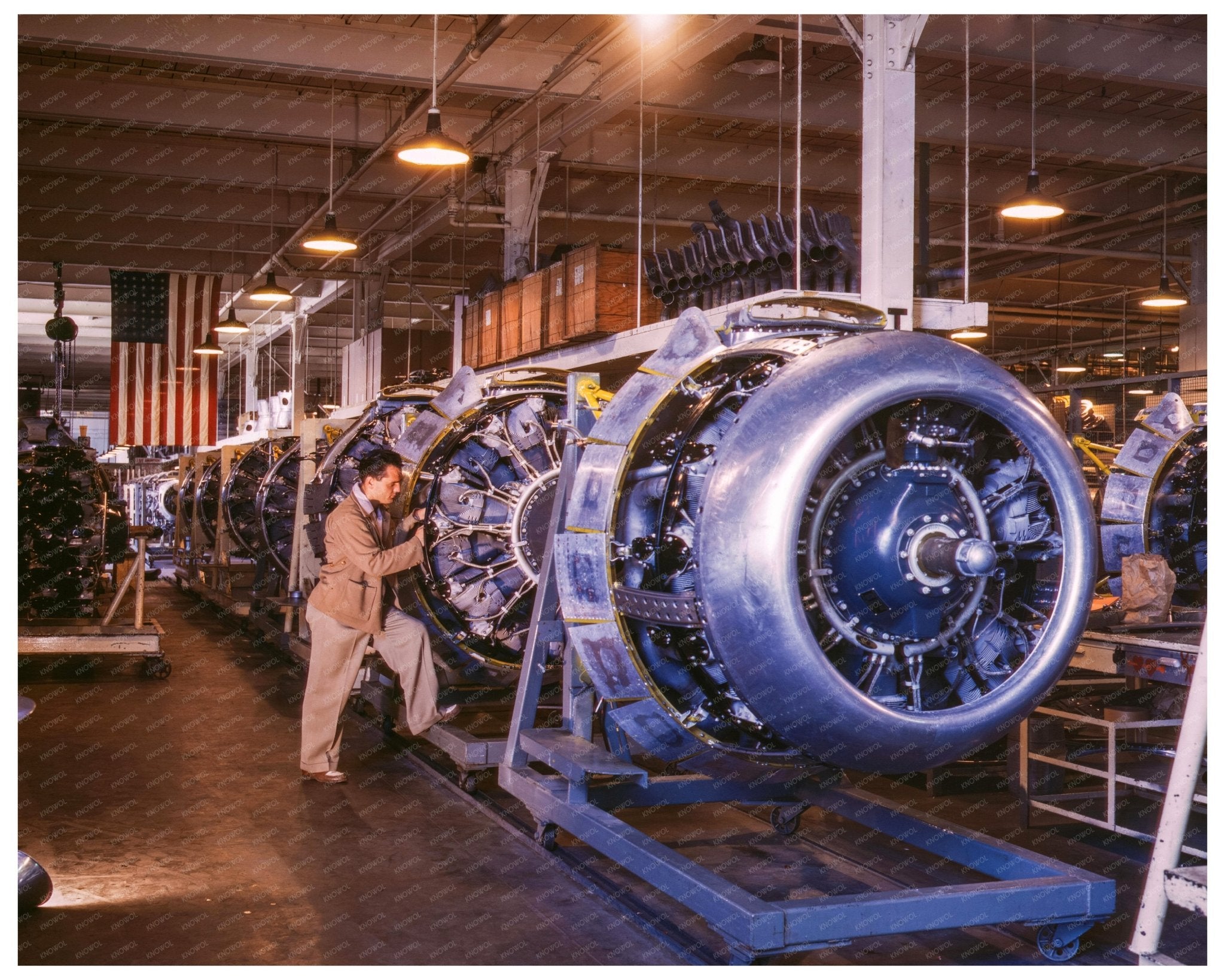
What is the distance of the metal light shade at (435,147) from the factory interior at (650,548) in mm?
45

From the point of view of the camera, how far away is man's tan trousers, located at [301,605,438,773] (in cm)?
588

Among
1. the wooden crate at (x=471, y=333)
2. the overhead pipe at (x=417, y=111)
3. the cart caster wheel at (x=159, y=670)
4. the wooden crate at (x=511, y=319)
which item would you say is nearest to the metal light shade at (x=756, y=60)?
the overhead pipe at (x=417, y=111)

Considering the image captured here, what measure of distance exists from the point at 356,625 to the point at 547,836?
159 cm

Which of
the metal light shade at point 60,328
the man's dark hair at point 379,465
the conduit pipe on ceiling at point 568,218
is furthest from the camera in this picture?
the metal light shade at point 60,328

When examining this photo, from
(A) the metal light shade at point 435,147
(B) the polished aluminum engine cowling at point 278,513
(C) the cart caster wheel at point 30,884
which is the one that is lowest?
(C) the cart caster wheel at point 30,884

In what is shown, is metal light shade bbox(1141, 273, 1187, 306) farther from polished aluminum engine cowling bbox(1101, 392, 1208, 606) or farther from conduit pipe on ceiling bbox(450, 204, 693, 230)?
polished aluminum engine cowling bbox(1101, 392, 1208, 606)

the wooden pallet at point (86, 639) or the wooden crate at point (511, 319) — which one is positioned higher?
the wooden crate at point (511, 319)

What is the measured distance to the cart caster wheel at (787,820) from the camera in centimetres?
508

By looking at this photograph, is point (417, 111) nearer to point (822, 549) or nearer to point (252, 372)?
point (822, 549)

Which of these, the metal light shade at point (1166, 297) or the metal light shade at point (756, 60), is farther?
the metal light shade at point (1166, 297)

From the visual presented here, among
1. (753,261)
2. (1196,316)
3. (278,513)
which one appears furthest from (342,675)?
(1196,316)

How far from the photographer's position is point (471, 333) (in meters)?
9.62

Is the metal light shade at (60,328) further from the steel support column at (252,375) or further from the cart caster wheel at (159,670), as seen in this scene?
the steel support column at (252,375)
